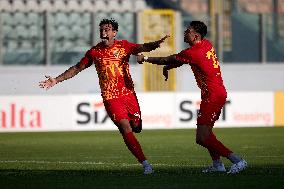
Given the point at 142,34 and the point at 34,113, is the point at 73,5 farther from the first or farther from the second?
the point at 34,113

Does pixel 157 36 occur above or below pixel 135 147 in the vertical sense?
below

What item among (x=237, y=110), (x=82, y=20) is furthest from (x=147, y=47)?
(x=82, y=20)

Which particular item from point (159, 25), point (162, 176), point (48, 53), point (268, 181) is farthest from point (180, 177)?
point (159, 25)

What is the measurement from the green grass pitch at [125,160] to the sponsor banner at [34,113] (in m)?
0.69

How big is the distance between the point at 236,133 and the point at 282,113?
12.6ft

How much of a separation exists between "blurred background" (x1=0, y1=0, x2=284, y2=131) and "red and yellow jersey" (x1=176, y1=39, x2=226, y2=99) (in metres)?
19.1

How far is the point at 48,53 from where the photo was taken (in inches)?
1268

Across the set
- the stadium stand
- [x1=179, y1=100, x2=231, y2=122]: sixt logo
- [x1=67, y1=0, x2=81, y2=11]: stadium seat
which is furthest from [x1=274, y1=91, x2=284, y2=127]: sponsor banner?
[x1=67, y1=0, x2=81, y2=11]: stadium seat

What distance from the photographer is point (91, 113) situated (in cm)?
2719

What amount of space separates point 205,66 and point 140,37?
2146cm

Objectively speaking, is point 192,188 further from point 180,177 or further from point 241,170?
point 241,170

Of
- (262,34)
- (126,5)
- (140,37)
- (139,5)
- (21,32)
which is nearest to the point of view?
(262,34)

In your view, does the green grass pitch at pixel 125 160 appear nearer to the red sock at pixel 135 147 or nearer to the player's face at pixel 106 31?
the red sock at pixel 135 147

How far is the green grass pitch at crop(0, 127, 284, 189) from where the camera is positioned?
37.5ft
